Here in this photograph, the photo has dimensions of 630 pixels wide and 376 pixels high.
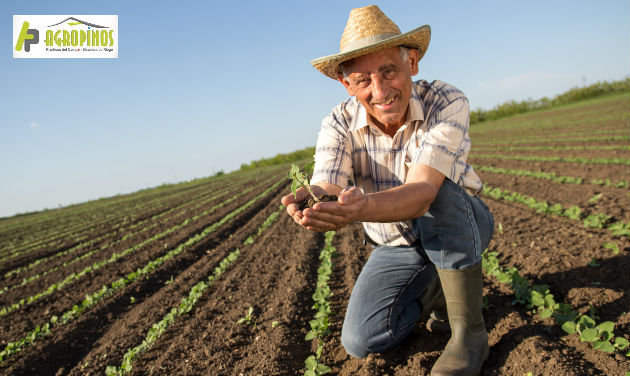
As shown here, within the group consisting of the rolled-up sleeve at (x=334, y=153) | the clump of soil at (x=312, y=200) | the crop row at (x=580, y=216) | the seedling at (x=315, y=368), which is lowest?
the seedling at (x=315, y=368)

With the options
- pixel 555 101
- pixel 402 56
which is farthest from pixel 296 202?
pixel 555 101

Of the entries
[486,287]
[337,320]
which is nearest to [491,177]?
[486,287]

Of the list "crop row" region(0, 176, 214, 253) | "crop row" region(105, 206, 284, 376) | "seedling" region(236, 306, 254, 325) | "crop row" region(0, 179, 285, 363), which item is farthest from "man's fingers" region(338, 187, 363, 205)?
"crop row" region(0, 176, 214, 253)

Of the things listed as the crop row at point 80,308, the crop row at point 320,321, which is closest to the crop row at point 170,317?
the crop row at point 80,308

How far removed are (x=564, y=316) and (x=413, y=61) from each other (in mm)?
1875

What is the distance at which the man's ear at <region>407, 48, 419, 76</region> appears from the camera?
2229mm

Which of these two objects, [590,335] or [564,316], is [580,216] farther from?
[590,335]

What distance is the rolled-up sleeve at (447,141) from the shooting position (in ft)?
6.61

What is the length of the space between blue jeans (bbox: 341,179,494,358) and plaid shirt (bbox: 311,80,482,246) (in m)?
0.13

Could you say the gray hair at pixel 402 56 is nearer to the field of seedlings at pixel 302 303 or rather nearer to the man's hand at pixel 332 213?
the man's hand at pixel 332 213

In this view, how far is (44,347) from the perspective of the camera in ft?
13.3

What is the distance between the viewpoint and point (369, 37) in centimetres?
206

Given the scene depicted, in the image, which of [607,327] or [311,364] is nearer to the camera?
[607,327]

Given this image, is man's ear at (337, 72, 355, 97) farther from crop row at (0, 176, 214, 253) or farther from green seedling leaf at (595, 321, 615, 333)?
crop row at (0, 176, 214, 253)
